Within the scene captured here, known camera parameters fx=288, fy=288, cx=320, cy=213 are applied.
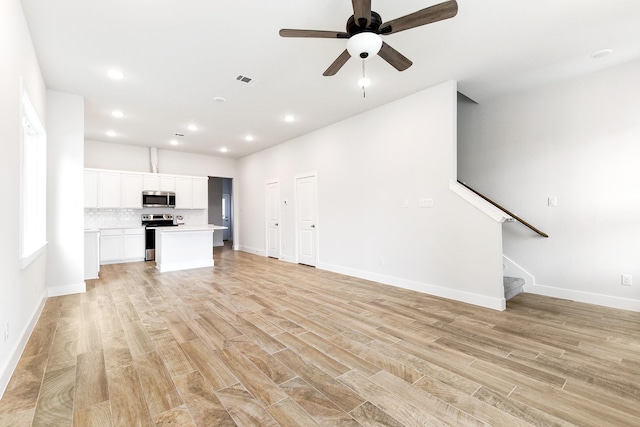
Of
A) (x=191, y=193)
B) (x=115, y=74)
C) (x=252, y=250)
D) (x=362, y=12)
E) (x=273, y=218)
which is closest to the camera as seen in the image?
(x=362, y=12)

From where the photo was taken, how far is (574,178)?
398 centimetres

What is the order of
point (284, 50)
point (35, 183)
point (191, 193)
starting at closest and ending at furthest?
1. point (284, 50)
2. point (35, 183)
3. point (191, 193)

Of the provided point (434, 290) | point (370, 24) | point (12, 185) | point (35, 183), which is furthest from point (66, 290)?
point (434, 290)

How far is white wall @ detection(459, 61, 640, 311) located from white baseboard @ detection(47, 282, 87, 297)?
668 cm

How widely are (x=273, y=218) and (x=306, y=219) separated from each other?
1.50 m

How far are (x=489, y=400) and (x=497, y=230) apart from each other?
91.1 inches

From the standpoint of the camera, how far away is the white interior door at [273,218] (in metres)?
7.63

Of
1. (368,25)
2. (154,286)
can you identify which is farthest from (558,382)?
(154,286)

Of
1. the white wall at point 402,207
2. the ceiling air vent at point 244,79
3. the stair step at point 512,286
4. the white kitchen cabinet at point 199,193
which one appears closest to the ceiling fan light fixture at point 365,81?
the white wall at point 402,207

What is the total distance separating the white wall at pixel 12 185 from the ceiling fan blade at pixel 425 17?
2846mm

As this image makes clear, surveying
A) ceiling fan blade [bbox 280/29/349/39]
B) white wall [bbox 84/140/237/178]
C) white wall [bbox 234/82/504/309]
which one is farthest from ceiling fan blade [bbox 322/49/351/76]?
white wall [bbox 84/140/237/178]

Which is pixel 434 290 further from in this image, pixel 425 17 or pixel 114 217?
pixel 114 217

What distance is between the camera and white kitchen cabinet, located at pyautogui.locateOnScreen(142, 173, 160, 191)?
7602mm

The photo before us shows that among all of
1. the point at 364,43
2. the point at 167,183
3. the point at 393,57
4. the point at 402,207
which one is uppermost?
the point at 393,57
